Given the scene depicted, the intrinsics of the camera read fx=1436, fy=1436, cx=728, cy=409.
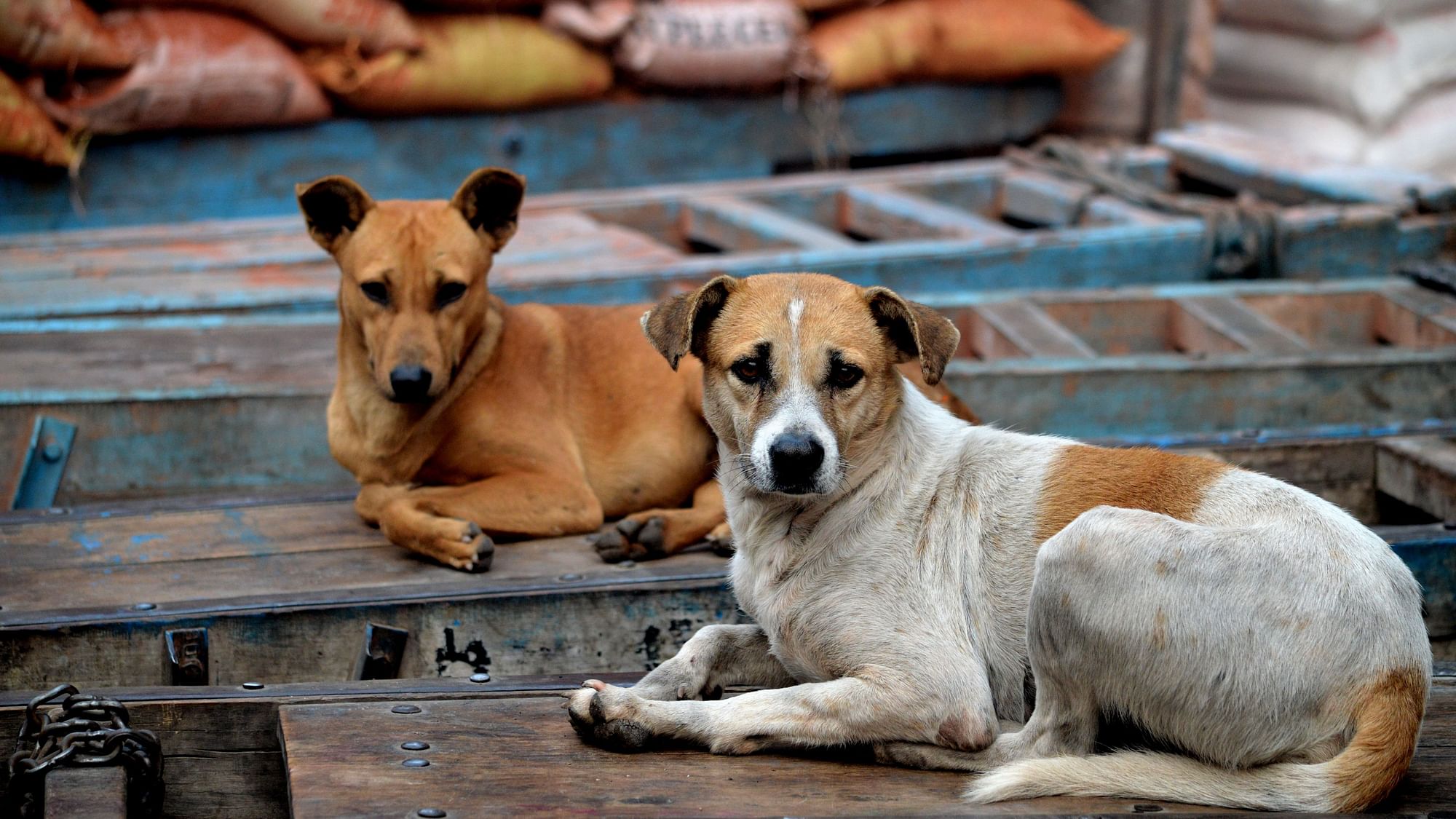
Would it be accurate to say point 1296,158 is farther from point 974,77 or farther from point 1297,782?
A: point 1297,782

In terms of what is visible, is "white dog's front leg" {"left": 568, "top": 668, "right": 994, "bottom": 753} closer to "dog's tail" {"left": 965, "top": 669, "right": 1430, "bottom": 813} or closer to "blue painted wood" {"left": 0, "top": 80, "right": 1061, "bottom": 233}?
"dog's tail" {"left": 965, "top": 669, "right": 1430, "bottom": 813}

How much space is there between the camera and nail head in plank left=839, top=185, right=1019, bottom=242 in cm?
655

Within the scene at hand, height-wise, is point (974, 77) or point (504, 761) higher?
point (974, 77)

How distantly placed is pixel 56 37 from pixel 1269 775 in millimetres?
6316

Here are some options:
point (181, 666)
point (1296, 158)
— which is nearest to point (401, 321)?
point (181, 666)

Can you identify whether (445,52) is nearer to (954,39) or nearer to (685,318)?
(954,39)

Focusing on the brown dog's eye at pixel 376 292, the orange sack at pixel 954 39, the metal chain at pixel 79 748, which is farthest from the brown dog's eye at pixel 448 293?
the orange sack at pixel 954 39

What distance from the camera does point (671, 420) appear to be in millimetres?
4109

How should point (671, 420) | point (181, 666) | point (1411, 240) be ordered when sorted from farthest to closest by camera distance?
point (1411, 240), point (671, 420), point (181, 666)

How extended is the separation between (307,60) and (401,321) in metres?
4.26

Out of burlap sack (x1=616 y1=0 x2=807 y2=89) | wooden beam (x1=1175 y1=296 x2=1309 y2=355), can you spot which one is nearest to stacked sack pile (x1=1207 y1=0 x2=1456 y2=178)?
burlap sack (x1=616 y1=0 x2=807 y2=89)

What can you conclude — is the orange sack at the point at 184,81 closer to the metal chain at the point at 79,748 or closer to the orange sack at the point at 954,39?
the orange sack at the point at 954,39

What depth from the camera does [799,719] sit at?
2.65m

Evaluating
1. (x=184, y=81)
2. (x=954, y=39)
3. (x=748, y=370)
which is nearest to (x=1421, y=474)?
(x=748, y=370)
